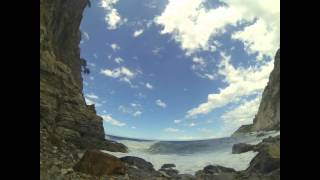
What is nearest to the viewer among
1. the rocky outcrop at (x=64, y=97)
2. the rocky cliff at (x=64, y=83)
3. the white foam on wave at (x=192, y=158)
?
the rocky outcrop at (x=64, y=97)

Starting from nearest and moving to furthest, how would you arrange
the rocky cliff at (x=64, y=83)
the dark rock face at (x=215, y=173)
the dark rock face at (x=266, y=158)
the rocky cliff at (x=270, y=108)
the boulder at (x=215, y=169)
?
the dark rock face at (x=266, y=158) < the dark rock face at (x=215, y=173) < the boulder at (x=215, y=169) < the rocky cliff at (x=270, y=108) < the rocky cliff at (x=64, y=83)

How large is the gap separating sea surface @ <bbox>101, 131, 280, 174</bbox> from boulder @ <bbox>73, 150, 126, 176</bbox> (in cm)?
90

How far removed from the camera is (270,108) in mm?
9445

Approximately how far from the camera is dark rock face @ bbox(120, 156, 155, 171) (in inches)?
352

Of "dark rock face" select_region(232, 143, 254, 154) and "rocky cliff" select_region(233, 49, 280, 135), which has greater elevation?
"rocky cliff" select_region(233, 49, 280, 135)

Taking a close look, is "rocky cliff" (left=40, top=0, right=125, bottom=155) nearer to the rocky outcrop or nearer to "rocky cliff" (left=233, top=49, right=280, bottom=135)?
the rocky outcrop

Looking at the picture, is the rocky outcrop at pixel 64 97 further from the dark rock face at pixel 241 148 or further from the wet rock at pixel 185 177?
the dark rock face at pixel 241 148

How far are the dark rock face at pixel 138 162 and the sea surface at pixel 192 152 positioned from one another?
146 millimetres

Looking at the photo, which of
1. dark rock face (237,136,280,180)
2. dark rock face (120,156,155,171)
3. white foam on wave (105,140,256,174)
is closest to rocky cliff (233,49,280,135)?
dark rock face (237,136,280,180)

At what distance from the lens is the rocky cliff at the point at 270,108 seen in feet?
29.7

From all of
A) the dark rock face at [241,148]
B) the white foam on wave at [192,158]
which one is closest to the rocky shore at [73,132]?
the white foam on wave at [192,158]
